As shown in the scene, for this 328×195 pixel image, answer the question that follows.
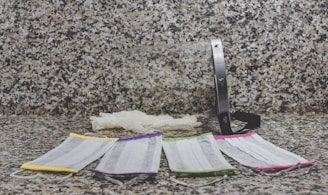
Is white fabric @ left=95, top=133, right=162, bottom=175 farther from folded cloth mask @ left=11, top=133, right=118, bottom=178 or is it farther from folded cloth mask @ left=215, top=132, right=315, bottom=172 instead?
folded cloth mask @ left=215, top=132, right=315, bottom=172

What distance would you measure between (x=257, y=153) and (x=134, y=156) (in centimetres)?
24

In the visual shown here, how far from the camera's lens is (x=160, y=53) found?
117cm

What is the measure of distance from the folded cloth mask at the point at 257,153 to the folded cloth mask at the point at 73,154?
0.80ft

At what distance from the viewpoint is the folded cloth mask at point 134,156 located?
73 cm

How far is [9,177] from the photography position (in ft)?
2.40

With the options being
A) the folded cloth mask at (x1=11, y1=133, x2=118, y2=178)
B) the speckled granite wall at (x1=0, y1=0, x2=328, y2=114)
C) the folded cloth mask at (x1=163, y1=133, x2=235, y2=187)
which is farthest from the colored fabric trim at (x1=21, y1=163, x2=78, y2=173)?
the speckled granite wall at (x1=0, y1=0, x2=328, y2=114)

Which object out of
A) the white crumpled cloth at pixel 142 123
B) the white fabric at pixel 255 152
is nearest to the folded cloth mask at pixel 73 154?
the white crumpled cloth at pixel 142 123

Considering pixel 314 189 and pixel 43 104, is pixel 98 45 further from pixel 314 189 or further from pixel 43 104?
pixel 314 189

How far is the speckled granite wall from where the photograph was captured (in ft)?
3.81

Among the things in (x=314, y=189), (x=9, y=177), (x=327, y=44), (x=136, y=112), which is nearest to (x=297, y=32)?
(x=327, y=44)

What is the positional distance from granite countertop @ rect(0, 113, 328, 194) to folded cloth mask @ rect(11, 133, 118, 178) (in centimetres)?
2

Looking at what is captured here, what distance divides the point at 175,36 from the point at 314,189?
629 mm

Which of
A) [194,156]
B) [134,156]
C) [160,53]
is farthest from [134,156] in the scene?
[160,53]

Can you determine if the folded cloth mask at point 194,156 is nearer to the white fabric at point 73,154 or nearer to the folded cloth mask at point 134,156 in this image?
the folded cloth mask at point 134,156
